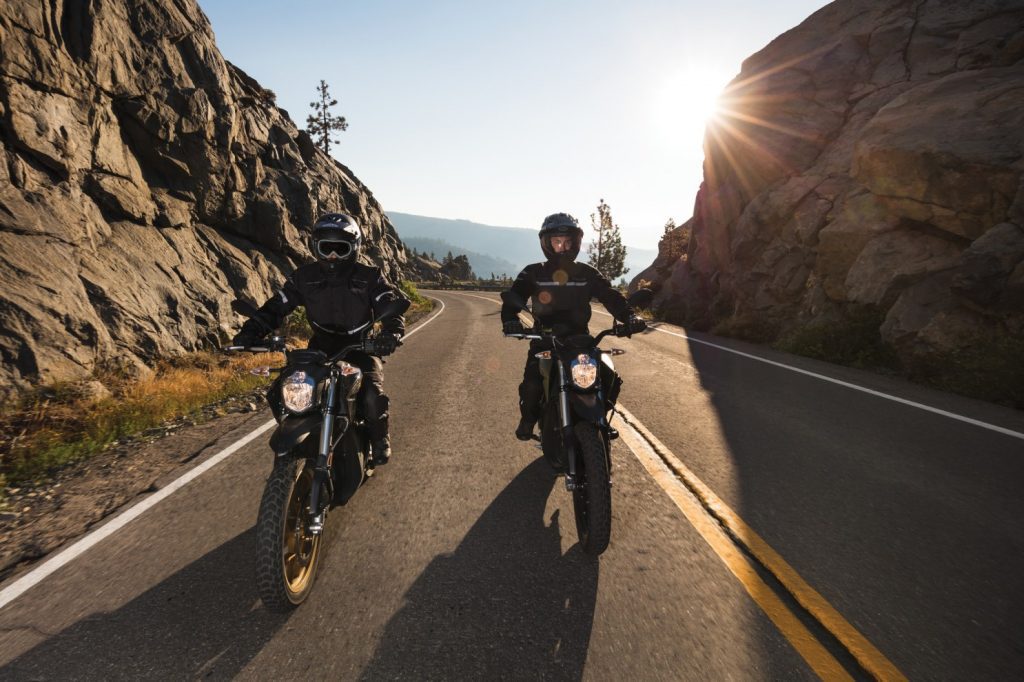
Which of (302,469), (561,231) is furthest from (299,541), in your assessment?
(561,231)

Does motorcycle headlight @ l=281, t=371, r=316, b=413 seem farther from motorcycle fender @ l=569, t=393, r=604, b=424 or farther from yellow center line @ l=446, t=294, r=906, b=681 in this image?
yellow center line @ l=446, t=294, r=906, b=681

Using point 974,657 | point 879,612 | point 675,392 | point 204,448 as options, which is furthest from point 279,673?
point 675,392

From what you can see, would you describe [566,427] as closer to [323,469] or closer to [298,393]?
[323,469]

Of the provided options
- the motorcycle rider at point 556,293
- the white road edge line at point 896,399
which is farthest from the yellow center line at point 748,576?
the white road edge line at point 896,399

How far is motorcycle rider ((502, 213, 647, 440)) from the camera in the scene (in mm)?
4117

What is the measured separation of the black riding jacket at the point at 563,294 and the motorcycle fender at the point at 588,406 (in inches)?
36.3

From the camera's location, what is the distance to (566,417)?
3271 millimetres

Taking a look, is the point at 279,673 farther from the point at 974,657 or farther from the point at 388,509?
the point at 974,657

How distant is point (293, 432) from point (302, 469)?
0.75ft

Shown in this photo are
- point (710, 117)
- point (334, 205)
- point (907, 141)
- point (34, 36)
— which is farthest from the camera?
point (334, 205)

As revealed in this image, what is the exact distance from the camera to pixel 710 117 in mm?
23250

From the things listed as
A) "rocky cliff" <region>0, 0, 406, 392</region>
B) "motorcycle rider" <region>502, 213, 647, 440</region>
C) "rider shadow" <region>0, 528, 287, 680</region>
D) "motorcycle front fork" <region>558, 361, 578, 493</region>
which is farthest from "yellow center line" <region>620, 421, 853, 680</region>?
"rocky cliff" <region>0, 0, 406, 392</region>

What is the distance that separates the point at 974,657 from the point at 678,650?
1.34 metres

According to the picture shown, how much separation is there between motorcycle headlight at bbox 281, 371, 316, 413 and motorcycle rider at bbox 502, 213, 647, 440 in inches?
69.2
